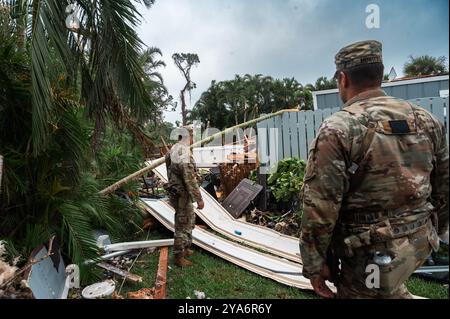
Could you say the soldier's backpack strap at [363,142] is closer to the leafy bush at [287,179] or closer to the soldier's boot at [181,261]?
the soldier's boot at [181,261]

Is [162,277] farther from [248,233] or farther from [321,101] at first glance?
[321,101]

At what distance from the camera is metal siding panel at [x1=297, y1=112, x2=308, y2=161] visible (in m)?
6.55

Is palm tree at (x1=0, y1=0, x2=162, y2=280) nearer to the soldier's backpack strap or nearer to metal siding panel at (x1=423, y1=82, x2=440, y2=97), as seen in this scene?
the soldier's backpack strap

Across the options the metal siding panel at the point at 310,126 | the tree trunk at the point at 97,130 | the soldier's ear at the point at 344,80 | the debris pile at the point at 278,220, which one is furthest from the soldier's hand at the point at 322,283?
the metal siding panel at the point at 310,126

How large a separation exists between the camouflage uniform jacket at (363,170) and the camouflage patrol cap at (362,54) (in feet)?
0.62

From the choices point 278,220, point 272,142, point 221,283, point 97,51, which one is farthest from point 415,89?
point 97,51

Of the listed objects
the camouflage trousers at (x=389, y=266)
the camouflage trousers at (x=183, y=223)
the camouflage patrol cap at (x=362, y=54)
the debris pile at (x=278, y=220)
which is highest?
the camouflage patrol cap at (x=362, y=54)

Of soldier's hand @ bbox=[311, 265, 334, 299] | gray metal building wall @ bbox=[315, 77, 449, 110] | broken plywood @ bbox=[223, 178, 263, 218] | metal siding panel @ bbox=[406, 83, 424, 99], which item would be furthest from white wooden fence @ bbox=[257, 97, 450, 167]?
soldier's hand @ bbox=[311, 265, 334, 299]

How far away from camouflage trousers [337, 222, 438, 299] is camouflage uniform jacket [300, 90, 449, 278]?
0.50 feet

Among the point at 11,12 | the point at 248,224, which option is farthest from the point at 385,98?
the point at 248,224

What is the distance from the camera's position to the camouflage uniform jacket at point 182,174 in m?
4.50

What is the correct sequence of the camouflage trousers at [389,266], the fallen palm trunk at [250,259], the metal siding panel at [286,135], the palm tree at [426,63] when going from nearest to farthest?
the camouflage trousers at [389,266] < the palm tree at [426,63] < the fallen palm trunk at [250,259] < the metal siding panel at [286,135]

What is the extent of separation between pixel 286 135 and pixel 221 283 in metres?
3.96
